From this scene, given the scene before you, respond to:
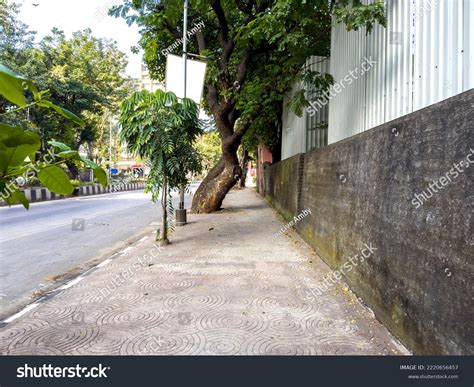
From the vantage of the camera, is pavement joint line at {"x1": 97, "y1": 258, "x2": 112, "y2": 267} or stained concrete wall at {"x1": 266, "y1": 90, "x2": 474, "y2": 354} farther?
pavement joint line at {"x1": 97, "y1": 258, "x2": 112, "y2": 267}

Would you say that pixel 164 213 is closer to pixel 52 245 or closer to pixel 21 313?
pixel 52 245

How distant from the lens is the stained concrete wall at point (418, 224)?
1875 mm

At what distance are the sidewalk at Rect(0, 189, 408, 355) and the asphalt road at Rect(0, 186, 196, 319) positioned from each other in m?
0.53

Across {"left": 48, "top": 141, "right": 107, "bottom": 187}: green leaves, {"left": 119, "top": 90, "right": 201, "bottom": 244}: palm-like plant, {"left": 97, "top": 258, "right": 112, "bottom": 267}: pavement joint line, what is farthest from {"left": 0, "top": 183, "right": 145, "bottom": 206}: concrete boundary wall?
{"left": 48, "top": 141, "right": 107, "bottom": 187}: green leaves

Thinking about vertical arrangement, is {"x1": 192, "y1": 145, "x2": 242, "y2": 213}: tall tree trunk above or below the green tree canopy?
below

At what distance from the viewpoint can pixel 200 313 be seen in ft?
10.5

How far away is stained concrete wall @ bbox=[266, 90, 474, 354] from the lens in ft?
6.15

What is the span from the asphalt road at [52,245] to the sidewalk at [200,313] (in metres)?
0.53

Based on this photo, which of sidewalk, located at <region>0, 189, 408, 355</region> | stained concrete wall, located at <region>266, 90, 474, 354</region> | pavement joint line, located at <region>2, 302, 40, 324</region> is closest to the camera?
stained concrete wall, located at <region>266, 90, 474, 354</region>

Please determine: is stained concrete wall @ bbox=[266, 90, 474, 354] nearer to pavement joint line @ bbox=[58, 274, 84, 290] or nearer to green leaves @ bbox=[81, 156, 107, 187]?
green leaves @ bbox=[81, 156, 107, 187]

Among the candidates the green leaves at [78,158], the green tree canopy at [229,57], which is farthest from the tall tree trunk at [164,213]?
the green leaves at [78,158]

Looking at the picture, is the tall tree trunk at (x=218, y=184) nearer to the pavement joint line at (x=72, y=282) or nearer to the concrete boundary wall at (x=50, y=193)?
the concrete boundary wall at (x=50, y=193)

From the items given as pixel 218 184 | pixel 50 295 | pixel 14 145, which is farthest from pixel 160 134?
pixel 218 184
